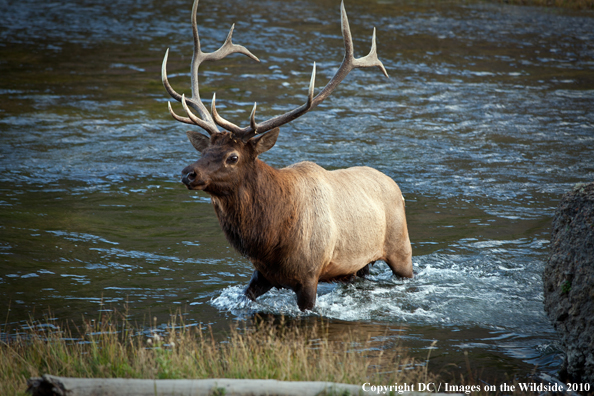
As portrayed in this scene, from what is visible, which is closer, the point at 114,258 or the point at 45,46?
the point at 114,258

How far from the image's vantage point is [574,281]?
525cm

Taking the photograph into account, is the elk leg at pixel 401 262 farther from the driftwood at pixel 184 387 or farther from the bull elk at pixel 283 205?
the driftwood at pixel 184 387

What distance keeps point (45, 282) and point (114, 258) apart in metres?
0.94

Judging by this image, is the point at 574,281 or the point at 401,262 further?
the point at 401,262

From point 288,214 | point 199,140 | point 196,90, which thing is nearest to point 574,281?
point 288,214

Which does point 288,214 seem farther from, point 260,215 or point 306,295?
point 306,295

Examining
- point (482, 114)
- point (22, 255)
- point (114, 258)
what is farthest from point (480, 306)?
point (482, 114)

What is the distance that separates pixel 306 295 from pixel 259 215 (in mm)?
892

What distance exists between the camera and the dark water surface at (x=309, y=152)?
6.80 metres

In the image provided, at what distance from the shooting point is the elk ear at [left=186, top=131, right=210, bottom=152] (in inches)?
242

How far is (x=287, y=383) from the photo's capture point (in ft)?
13.3

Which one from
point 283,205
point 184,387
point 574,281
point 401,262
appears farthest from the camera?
point 401,262

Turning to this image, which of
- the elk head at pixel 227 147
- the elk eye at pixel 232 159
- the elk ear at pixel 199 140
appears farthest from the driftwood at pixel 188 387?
the elk ear at pixel 199 140

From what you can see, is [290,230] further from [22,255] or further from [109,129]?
[109,129]
